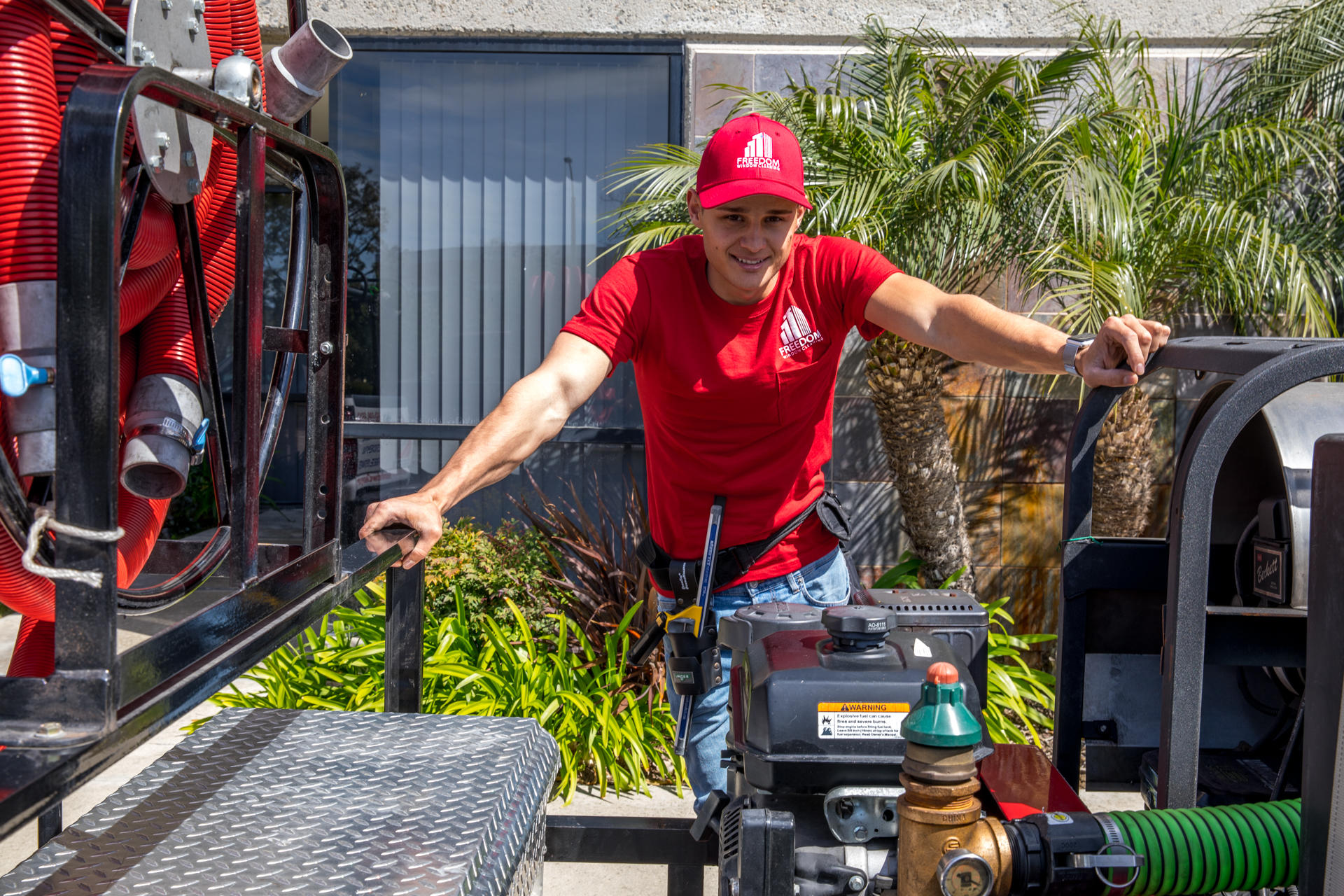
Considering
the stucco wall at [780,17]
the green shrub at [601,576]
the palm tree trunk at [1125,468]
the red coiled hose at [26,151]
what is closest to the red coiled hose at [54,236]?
the red coiled hose at [26,151]

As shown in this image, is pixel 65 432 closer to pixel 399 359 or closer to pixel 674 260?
pixel 674 260

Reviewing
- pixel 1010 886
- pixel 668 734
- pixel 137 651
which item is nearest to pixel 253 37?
pixel 137 651

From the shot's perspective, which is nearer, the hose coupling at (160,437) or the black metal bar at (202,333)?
the black metal bar at (202,333)

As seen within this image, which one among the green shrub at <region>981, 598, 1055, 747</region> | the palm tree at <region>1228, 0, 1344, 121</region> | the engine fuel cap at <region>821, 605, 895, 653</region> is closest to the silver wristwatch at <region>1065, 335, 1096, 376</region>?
the engine fuel cap at <region>821, 605, 895, 653</region>

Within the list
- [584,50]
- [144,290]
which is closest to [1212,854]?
[144,290]

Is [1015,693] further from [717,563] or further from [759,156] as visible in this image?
[759,156]

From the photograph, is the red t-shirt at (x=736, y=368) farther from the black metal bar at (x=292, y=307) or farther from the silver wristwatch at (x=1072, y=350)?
the black metal bar at (x=292, y=307)

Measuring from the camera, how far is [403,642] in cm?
197

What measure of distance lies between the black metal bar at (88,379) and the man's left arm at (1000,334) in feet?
5.14

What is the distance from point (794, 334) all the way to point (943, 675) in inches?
54.2

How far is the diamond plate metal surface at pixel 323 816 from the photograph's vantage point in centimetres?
112

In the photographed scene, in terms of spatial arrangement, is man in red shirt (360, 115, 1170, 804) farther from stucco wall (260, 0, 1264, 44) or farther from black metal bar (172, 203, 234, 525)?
stucco wall (260, 0, 1264, 44)

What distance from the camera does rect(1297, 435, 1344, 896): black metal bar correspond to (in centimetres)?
113

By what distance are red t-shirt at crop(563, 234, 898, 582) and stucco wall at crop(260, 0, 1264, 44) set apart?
306cm
